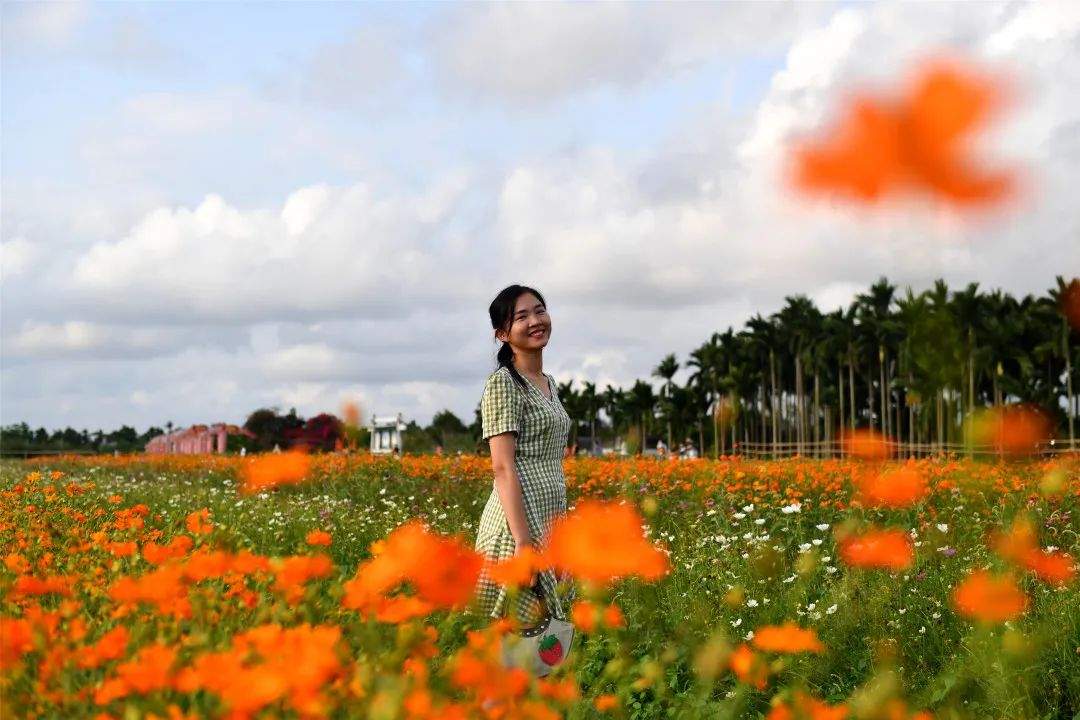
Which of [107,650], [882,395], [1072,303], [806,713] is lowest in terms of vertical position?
[806,713]

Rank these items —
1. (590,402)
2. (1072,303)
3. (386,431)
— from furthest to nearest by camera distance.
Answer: (590,402) < (1072,303) < (386,431)

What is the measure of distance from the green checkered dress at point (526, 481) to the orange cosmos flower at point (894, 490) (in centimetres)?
518

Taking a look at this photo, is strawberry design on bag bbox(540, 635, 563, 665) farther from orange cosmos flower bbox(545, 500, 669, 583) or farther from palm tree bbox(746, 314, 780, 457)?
palm tree bbox(746, 314, 780, 457)

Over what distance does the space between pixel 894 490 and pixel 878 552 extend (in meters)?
3.01

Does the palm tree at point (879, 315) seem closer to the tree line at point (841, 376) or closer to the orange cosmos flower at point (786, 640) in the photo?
the tree line at point (841, 376)

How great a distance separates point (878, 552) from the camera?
552cm

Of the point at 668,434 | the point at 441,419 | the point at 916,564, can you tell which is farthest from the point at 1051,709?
the point at 441,419

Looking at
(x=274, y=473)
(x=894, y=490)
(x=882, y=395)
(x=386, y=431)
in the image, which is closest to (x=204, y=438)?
(x=386, y=431)

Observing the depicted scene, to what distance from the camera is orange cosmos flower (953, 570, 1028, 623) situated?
3.00 m

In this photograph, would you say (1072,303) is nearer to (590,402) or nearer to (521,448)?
(590,402)

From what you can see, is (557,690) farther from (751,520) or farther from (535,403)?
(751,520)

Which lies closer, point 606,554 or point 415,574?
point 606,554

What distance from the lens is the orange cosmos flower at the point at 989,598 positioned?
9.85ft

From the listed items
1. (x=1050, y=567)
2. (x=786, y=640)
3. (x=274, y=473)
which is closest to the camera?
(x=786, y=640)
